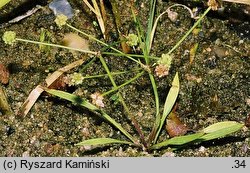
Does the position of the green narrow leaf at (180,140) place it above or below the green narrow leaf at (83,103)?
below

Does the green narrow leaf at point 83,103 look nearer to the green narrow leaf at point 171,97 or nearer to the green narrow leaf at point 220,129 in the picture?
the green narrow leaf at point 171,97

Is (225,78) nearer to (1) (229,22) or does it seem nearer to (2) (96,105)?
(1) (229,22)

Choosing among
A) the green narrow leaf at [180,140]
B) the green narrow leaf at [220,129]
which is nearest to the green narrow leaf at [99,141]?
the green narrow leaf at [180,140]

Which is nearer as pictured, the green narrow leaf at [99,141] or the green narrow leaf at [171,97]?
the green narrow leaf at [99,141]

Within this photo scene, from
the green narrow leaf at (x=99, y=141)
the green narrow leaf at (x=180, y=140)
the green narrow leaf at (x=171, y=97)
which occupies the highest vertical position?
the green narrow leaf at (x=171, y=97)

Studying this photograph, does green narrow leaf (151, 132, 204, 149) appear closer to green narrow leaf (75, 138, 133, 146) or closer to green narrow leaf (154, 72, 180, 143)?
green narrow leaf (154, 72, 180, 143)

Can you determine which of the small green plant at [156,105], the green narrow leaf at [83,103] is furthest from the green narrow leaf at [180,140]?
the green narrow leaf at [83,103]

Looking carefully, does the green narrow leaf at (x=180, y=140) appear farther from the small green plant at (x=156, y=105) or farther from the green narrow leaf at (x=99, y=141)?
the green narrow leaf at (x=99, y=141)

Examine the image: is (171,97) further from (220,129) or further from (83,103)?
(83,103)
